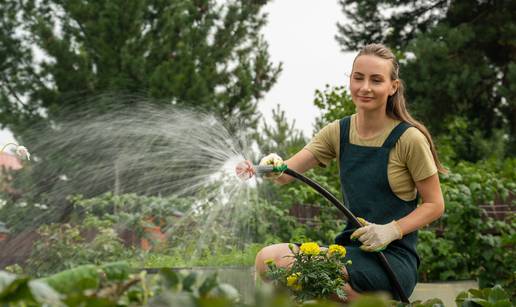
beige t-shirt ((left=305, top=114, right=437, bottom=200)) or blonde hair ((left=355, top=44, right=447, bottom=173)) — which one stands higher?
blonde hair ((left=355, top=44, right=447, bottom=173))

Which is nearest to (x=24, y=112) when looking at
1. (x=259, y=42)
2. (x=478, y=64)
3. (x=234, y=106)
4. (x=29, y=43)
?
(x=29, y=43)

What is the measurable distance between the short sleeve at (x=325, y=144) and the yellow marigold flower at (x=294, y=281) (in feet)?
2.11

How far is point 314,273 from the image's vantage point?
2422 mm

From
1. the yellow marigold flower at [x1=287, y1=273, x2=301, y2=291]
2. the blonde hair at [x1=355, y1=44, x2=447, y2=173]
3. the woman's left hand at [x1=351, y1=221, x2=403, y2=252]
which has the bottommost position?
the yellow marigold flower at [x1=287, y1=273, x2=301, y2=291]

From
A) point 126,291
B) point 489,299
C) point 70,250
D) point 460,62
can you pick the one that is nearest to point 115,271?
point 126,291

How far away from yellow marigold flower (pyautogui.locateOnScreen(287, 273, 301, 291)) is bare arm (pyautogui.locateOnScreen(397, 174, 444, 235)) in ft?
1.37

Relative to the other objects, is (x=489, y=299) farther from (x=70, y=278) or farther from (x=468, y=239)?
(x=468, y=239)

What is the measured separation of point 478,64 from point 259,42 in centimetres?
556

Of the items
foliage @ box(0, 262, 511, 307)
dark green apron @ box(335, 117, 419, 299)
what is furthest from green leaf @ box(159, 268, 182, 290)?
dark green apron @ box(335, 117, 419, 299)

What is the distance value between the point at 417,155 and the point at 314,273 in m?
0.58

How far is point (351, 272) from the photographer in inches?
101

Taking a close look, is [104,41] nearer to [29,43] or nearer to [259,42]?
[29,43]

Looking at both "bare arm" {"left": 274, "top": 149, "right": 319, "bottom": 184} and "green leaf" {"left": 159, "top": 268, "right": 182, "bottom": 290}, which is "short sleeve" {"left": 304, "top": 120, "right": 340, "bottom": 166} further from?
"green leaf" {"left": 159, "top": 268, "right": 182, "bottom": 290}

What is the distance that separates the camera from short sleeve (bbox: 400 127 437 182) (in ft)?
8.70
